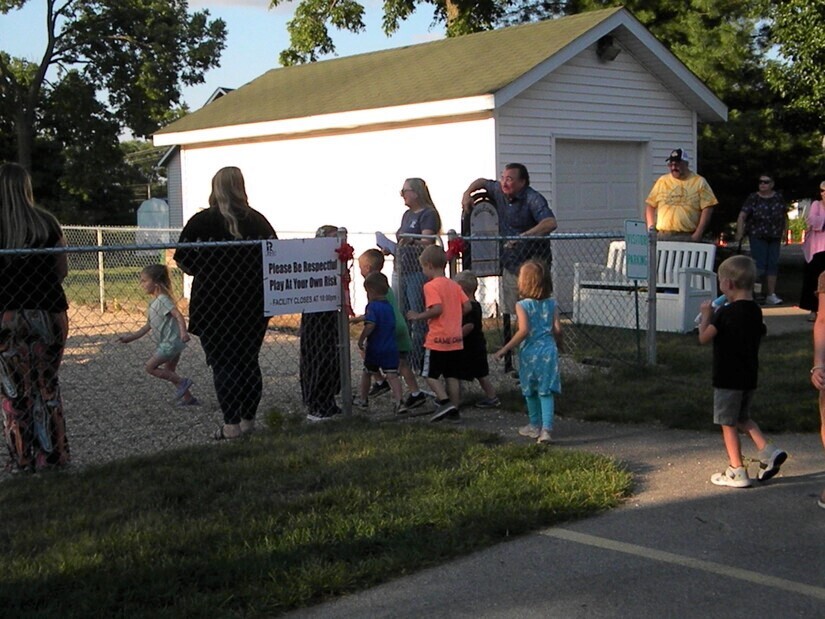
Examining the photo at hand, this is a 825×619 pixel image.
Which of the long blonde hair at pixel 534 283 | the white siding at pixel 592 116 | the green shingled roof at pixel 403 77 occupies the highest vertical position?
the green shingled roof at pixel 403 77

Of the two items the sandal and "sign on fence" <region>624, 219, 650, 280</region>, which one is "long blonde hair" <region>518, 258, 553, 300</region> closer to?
the sandal

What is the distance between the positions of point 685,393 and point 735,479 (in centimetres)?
254

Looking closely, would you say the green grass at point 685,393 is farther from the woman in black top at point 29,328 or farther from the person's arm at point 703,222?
the woman in black top at point 29,328

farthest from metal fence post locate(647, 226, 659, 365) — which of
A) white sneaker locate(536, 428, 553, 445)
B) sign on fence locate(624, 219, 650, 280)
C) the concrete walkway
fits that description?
the concrete walkway

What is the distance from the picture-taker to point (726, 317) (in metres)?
5.75

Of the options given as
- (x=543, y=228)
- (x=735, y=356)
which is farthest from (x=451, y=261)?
(x=735, y=356)

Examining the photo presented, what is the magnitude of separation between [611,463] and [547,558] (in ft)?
5.01

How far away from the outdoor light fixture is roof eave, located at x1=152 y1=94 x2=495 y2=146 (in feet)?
8.51

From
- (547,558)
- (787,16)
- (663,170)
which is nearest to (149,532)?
(547,558)

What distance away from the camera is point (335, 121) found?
15.7 meters

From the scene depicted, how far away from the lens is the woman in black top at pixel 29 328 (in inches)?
241

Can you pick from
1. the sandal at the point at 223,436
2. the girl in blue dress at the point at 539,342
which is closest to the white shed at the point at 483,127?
the girl in blue dress at the point at 539,342

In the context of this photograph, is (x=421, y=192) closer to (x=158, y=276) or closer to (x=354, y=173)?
(x=158, y=276)

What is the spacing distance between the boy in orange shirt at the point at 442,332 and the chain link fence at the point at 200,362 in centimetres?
56
